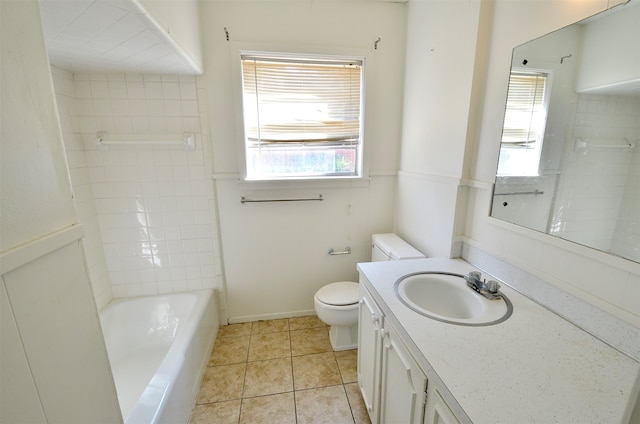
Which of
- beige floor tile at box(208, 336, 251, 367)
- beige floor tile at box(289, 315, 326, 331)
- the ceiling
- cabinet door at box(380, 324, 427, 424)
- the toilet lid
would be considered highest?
the ceiling

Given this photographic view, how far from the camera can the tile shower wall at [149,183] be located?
1812 millimetres

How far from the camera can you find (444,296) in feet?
4.34

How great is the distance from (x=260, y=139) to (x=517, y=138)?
5.23 ft

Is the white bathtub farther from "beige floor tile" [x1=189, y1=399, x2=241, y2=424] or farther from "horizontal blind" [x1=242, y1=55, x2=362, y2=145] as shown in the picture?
"horizontal blind" [x1=242, y1=55, x2=362, y2=145]

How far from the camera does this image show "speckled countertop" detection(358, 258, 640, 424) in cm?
67

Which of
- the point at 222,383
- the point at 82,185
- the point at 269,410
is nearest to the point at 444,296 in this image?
the point at 269,410

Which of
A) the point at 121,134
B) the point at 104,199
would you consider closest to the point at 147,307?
the point at 104,199

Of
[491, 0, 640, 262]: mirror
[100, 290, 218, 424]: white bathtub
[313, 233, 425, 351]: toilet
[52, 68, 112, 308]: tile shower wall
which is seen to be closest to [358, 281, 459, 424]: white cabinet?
[313, 233, 425, 351]: toilet

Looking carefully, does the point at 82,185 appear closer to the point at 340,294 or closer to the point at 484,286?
the point at 340,294

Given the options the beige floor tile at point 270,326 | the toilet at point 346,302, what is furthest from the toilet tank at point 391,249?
the beige floor tile at point 270,326

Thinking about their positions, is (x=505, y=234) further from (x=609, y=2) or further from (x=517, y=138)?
(x=609, y=2)

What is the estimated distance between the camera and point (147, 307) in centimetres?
205

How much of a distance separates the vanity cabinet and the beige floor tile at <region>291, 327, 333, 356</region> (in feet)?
1.75

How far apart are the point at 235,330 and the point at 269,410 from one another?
0.81m
